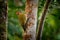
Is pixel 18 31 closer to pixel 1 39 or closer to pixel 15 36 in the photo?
pixel 15 36

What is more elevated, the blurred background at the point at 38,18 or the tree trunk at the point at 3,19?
the tree trunk at the point at 3,19

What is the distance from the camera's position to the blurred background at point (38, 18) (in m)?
2.01

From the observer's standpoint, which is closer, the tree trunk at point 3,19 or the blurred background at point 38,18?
the tree trunk at point 3,19

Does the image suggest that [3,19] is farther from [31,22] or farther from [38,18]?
[38,18]

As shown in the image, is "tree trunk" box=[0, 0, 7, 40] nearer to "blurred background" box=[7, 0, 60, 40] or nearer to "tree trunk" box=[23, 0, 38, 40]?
"tree trunk" box=[23, 0, 38, 40]

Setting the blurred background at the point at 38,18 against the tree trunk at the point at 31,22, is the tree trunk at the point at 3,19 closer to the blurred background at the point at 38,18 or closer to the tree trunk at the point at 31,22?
the tree trunk at the point at 31,22

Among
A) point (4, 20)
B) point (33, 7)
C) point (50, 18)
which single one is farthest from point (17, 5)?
point (4, 20)

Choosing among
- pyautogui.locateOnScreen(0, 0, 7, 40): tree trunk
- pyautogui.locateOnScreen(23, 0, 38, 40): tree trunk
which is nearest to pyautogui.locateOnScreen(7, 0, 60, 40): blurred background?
pyautogui.locateOnScreen(23, 0, 38, 40): tree trunk

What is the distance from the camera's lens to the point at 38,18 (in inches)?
87.8

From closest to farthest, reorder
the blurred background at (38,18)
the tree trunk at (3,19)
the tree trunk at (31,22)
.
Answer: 1. the tree trunk at (3,19)
2. the tree trunk at (31,22)
3. the blurred background at (38,18)

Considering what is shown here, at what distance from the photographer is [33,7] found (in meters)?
1.41

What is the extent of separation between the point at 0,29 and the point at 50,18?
53.5 inches

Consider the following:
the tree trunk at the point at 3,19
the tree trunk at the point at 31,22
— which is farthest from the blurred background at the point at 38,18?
the tree trunk at the point at 3,19

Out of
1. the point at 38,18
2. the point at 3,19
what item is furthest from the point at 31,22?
the point at 38,18
